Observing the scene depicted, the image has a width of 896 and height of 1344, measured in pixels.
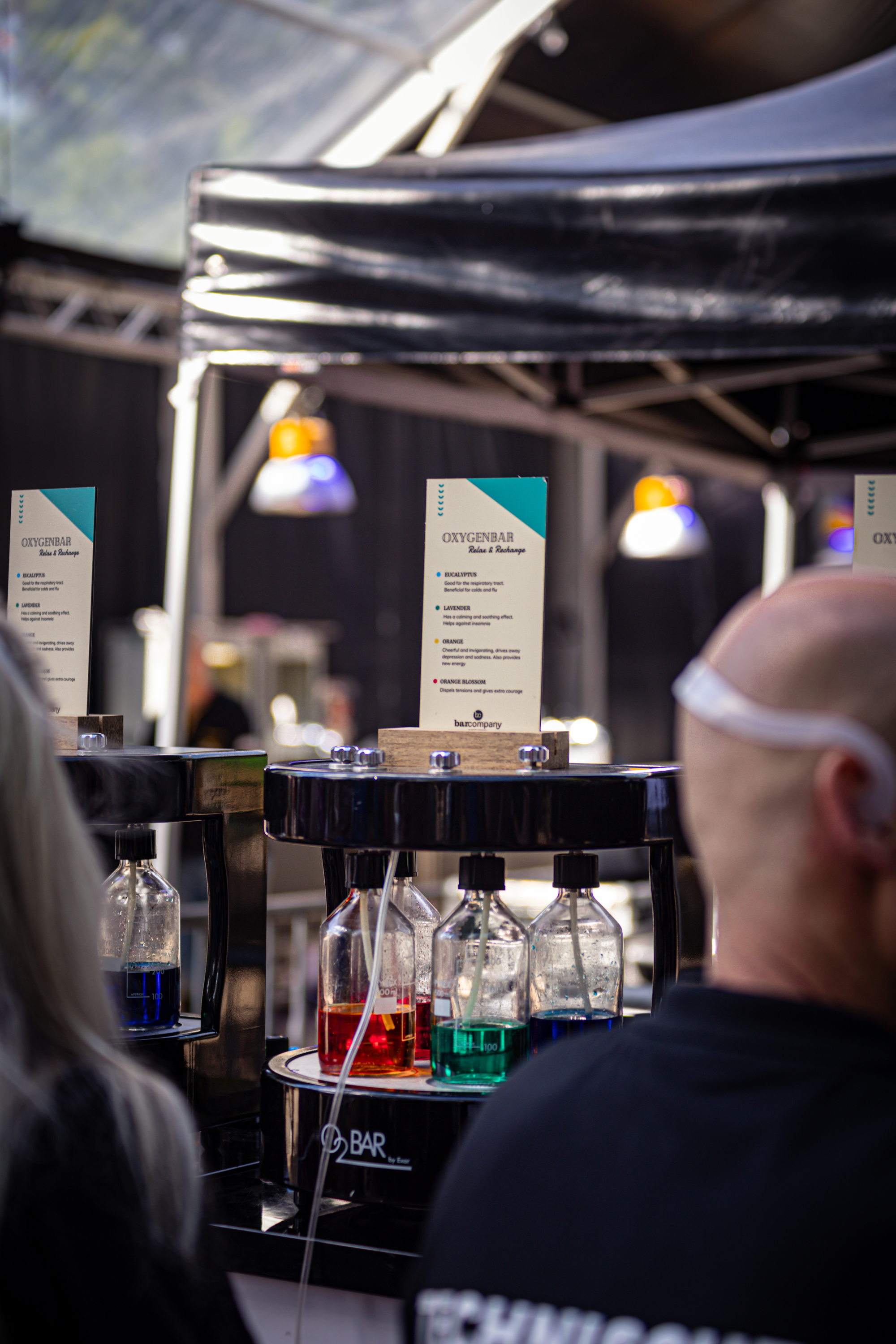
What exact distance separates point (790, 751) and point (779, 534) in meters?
3.65

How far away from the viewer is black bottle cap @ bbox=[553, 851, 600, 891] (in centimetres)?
118

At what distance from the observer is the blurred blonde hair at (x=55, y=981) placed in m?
0.73

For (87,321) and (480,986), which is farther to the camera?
(87,321)

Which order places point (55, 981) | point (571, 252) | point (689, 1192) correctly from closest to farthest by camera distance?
point (689, 1192), point (55, 981), point (571, 252)

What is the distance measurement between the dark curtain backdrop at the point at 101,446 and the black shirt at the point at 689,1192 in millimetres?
6884

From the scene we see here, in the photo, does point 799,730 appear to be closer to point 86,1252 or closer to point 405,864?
point 86,1252

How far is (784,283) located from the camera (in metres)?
1.93

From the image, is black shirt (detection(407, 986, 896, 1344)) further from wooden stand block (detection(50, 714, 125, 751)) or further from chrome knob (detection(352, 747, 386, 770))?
wooden stand block (detection(50, 714, 125, 751))

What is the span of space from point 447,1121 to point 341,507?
5421mm

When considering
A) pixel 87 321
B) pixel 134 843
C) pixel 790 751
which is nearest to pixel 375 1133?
pixel 134 843

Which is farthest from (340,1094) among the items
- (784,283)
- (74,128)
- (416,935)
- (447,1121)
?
(74,128)

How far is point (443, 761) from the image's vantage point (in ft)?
3.83

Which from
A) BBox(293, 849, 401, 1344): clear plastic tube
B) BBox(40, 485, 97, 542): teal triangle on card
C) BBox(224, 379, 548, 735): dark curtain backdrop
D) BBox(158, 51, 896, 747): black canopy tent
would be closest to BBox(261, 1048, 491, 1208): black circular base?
BBox(293, 849, 401, 1344): clear plastic tube

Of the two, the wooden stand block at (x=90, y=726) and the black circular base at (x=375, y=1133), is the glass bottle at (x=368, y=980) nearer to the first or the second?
the black circular base at (x=375, y=1133)
